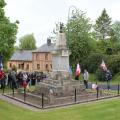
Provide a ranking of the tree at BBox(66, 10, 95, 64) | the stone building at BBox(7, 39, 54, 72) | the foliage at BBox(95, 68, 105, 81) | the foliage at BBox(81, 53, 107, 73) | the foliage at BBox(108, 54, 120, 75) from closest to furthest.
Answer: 1. the foliage at BBox(95, 68, 105, 81)
2. the foliage at BBox(108, 54, 120, 75)
3. the foliage at BBox(81, 53, 107, 73)
4. the tree at BBox(66, 10, 95, 64)
5. the stone building at BBox(7, 39, 54, 72)

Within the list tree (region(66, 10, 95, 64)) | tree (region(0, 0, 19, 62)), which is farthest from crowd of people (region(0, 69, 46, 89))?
tree (region(66, 10, 95, 64))

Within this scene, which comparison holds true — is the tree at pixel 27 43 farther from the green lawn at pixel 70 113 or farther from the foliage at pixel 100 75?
the green lawn at pixel 70 113

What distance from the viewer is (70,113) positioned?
19.0 metres

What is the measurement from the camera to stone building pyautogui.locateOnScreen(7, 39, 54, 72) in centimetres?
8369

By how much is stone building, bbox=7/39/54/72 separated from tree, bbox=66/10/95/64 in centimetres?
Answer: 1907

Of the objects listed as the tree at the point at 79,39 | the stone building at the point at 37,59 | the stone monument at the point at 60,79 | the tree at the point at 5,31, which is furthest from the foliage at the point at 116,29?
the stone monument at the point at 60,79

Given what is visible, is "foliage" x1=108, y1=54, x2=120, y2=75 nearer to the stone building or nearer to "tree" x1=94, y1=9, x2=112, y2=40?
the stone building

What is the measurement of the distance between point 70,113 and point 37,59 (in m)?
70.2

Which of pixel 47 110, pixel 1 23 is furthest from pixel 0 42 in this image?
pixel 47 110

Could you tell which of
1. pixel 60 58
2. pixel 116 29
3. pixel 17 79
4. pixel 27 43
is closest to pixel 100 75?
pixel 17 79

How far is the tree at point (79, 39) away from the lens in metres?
57.1

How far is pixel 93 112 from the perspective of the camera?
18.9 m

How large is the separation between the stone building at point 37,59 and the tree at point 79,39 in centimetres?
1907

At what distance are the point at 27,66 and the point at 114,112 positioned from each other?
77.6 metres
